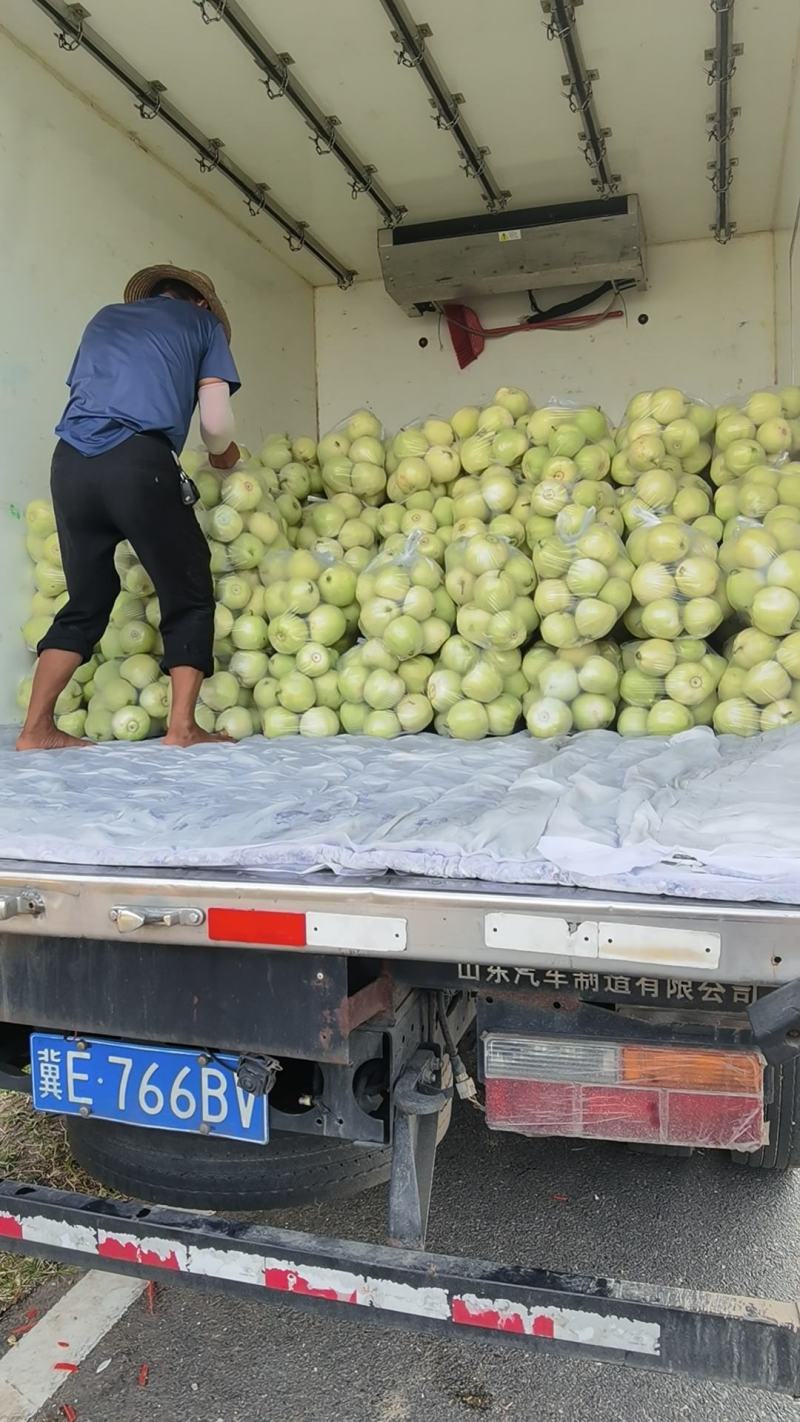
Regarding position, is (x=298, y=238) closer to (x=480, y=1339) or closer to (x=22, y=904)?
(x=22, y=904)

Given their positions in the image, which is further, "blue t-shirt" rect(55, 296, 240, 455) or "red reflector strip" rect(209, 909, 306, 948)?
"blue t-shirt" rect(55, 296, 240, 455)

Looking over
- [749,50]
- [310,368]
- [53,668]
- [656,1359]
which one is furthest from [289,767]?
[310,368]

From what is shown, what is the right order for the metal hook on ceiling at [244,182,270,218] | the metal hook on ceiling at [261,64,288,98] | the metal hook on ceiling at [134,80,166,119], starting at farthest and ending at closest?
1. the metal hook on ceiling at [244,182,270,218]
2. the metal hook on ceiling at [134,80,166,119]
3. the metal hook on ceiling at [261,64,288,98]

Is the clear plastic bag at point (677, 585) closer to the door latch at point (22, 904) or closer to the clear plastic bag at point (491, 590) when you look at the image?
the clear plastic bag at point (491, 590)

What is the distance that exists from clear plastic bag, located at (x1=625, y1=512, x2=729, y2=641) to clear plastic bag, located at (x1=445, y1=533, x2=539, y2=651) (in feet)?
1.11

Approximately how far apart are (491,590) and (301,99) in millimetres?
2372

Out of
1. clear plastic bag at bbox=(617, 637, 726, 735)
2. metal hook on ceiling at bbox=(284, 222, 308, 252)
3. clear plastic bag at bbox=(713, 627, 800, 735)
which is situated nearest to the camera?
clear plastic bag at bbox=(713, 627, 800, 735)

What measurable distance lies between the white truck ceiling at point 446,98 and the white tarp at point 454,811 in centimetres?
262

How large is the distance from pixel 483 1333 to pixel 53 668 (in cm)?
234

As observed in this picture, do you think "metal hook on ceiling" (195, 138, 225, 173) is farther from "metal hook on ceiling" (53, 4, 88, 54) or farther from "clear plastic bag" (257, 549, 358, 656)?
"clear plastic bag" (257, 549, 358, 656)

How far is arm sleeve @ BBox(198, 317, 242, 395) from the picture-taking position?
132 inches

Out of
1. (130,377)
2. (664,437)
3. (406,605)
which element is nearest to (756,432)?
(664,437)

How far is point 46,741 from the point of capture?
117 inches

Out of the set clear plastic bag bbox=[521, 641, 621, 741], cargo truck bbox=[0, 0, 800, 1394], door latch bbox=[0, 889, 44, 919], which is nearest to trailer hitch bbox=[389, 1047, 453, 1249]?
cargo truck bbox=[0, 0, 800, 1394]
